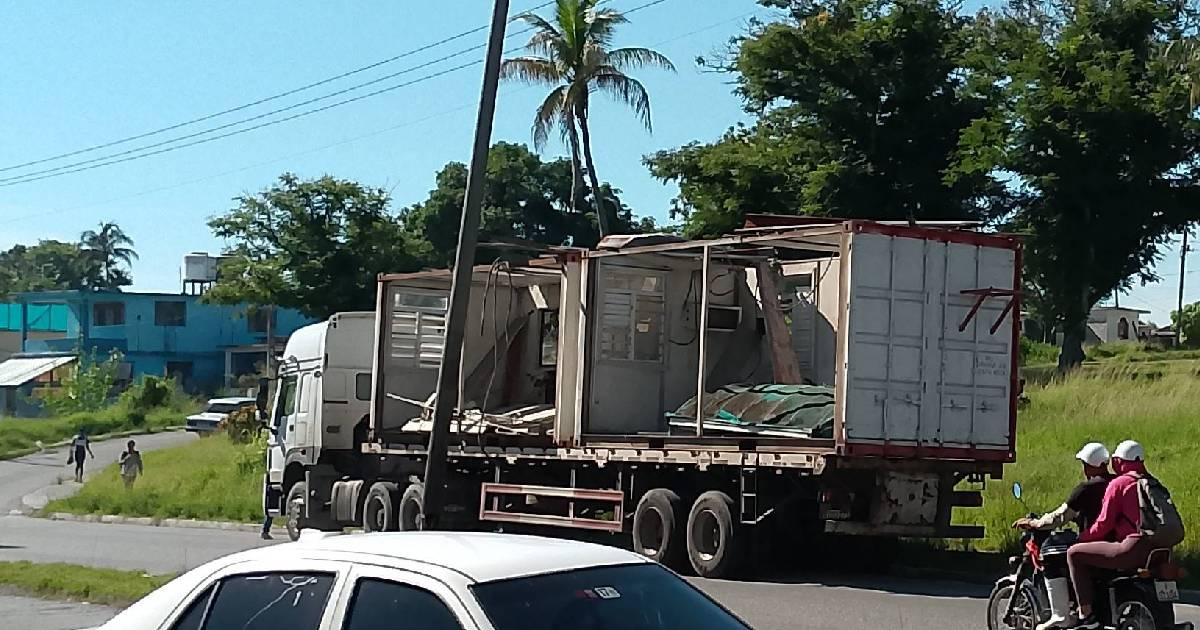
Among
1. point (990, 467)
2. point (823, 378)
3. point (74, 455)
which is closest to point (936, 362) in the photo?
point (990, 467)

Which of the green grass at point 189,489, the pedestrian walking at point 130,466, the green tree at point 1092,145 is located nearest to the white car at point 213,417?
the green grass at point 189,489

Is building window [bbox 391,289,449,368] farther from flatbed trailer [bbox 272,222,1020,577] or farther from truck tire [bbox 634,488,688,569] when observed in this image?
truck tire [bbox 634,488,688,569]

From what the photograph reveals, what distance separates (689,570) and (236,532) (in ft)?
46.9

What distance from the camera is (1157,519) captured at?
1023 cm

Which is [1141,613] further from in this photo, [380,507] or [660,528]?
[380,507]

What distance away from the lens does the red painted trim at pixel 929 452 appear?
50.5 feet

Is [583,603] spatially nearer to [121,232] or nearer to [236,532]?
[236,532]

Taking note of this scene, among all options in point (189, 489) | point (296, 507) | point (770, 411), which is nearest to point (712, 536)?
point (770, 411)

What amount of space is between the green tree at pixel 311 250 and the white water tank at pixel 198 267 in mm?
32556

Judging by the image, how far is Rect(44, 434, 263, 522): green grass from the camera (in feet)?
110

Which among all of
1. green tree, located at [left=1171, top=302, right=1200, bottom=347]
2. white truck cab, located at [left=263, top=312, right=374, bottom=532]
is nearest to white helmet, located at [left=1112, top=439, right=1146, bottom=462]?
white truck cab, located at [left=263, top=312, right=374, bottom=532]

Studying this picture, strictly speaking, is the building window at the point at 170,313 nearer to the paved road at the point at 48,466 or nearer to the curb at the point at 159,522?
the paved road at the point at 48,466

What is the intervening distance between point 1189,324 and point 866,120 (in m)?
33.8

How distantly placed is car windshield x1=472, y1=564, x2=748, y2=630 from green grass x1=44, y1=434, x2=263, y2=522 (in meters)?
27.3
